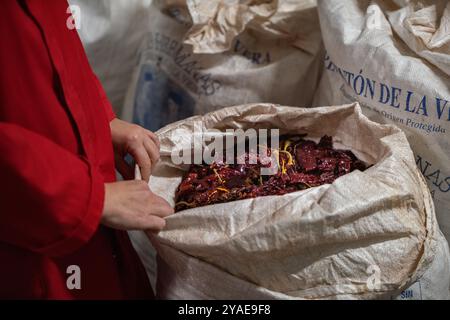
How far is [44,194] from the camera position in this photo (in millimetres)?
512

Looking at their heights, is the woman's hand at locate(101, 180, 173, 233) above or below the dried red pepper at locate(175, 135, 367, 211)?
above

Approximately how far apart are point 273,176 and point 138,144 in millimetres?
201

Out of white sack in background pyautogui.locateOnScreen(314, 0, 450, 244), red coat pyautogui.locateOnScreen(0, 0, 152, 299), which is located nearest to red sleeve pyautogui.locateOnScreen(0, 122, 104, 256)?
red coat pyautogui.locateOnScreen(0, 0, 152, 299)

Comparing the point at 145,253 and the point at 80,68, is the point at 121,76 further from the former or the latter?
the point at 80,68

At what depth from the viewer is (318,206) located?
56 centimetres

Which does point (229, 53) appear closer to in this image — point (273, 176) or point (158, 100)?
point (158, 100)

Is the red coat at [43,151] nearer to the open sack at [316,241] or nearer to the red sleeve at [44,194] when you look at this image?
the red sleeve at [44,194]

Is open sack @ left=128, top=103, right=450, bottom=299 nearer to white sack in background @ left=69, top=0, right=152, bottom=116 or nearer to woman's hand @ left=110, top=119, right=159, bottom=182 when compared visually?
woman's hand @ left=110, top=119, right=159, bottom=182

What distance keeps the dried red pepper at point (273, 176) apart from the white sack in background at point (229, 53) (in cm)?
24

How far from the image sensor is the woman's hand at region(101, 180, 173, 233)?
0.58 m

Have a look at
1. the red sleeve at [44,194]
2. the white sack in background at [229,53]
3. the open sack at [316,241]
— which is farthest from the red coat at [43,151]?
the white sack in background at [229,53]

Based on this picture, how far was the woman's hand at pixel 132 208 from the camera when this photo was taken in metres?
0.58

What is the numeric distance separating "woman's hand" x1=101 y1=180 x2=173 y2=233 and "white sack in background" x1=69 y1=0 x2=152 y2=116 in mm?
545

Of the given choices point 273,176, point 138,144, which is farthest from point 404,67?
point 138,144
